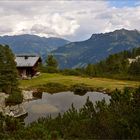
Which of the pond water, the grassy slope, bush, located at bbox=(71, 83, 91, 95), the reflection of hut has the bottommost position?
the pond water

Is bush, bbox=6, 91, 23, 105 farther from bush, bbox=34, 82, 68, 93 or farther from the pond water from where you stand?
bush, bbox=34, 82, 68, 93

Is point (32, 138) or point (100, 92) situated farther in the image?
point (100, 92)

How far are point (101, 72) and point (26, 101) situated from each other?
126 feet

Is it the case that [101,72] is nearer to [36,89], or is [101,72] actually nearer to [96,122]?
[36,89]

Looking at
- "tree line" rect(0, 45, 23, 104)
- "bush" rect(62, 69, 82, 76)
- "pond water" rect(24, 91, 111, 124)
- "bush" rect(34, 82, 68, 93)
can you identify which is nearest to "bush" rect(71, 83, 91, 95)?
"bush" rect(34, 82, 68, 93)

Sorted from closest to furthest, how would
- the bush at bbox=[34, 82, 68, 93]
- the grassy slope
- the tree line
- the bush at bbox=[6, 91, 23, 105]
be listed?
1. the bush at bbox=[6, 91, 23, 105]
2. the tree line
3. the bush at bbox=[34, 82, 68, 93]
4. the grassy slope

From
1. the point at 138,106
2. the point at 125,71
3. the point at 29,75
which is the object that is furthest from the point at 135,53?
the point at 138,106

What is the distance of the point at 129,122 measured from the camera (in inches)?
732

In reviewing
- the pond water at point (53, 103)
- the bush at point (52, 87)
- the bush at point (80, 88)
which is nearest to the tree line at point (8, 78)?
the pond water at point (53, 103)

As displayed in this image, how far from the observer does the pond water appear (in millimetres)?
45331

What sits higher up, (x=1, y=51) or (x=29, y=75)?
(x=1, y=51)

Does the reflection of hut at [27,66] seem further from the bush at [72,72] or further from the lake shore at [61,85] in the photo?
the bush at [72,72]

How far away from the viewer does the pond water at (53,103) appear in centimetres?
4533

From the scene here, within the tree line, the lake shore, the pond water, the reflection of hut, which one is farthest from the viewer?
the reflection of hut
